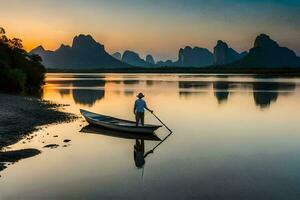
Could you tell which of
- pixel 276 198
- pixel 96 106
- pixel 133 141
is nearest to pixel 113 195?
pixel 276 198

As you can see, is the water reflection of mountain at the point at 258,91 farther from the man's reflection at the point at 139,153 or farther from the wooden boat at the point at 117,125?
the man's reflection at the point at 139,153

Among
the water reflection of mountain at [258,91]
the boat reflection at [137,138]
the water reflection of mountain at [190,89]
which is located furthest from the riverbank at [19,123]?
the water reflection of mountain at [190,89]

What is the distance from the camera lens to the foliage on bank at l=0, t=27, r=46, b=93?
5775 cm

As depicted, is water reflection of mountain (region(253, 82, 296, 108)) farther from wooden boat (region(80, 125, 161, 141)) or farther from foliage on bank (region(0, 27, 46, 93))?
foliage on bank (region(0, 27, 46, 93))

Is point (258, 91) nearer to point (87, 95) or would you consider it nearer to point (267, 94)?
point (267, 94)

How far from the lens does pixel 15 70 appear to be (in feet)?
190

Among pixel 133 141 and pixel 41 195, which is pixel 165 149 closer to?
pixel 133 141

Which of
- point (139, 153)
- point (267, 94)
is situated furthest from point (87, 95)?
point (139, 153)

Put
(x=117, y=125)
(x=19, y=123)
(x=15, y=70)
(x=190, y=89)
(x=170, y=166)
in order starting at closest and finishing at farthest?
(x=170, y=166) → (x=117, y=125) → (x=19, y=123) → (x=15, y=70) → (x=190, y=89)

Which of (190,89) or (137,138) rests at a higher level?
(190,89)

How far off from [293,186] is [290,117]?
25.5 metres

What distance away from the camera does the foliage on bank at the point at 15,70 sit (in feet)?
189

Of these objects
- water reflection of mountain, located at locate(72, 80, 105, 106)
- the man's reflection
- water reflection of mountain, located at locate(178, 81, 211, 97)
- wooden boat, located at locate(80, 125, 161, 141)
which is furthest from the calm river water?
water reflection of mountain, located at locate(178, 81, 211, 97)

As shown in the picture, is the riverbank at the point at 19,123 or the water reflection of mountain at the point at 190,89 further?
the water reflection of mountain at the point at 190,89
